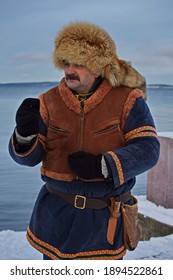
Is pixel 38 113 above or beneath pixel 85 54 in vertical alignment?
beneath

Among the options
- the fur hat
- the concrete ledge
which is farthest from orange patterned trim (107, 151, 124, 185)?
the concrete ledge

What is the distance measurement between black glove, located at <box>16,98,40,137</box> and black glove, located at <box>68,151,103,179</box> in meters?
0.22

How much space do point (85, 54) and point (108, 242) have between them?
0.88 meters

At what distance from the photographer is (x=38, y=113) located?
207cm

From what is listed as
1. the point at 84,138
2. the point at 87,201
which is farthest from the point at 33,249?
the point at 84,138

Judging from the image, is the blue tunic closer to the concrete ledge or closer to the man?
the man

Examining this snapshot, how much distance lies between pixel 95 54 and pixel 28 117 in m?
0.43

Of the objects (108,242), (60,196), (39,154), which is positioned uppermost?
(39,154)

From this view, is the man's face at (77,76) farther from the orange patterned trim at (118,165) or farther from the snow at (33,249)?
the snow at (33,249)

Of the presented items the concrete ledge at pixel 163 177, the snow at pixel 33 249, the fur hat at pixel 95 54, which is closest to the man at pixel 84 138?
the fur hat at pixel 95 54

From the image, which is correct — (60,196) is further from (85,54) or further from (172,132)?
(172,132)

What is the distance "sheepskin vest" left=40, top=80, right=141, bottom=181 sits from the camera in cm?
212
